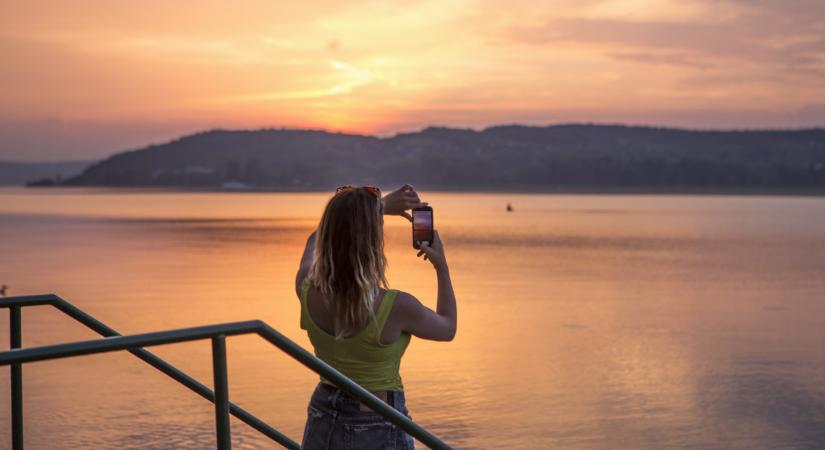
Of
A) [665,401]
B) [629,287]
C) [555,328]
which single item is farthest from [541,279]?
[665,401]

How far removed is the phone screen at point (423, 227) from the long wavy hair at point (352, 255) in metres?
0.16

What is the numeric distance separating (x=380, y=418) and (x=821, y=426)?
6874 mm

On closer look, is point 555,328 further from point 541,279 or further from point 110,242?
point 110,242

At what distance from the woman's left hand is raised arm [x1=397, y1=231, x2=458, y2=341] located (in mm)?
146

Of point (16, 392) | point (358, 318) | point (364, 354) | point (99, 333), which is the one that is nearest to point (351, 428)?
point (364, 354)

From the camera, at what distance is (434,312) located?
10.9 feet

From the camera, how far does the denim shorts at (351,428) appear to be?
11.0ft

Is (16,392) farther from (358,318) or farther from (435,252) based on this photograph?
(435,252)

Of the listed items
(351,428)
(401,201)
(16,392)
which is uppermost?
(401,201)

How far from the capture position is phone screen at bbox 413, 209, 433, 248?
133 inches

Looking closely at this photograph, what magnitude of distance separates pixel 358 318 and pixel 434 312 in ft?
0.79

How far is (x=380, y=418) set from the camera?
3367 millimetres

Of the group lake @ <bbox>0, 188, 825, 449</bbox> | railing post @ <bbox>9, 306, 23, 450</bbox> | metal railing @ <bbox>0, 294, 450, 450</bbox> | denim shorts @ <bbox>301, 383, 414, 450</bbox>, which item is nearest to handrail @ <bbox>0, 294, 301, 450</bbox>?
railing post @ <bbox>9, 306, 23, 450</bbox>

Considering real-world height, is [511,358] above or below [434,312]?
below
